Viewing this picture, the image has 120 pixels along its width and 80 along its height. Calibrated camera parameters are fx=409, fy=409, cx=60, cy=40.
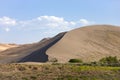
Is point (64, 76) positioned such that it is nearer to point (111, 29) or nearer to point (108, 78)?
point (108, 78)

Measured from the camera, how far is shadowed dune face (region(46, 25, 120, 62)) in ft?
293

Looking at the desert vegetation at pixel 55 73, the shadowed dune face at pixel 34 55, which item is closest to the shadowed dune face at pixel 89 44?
the shadowed dune face at pixel 34 55

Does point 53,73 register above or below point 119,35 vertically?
below

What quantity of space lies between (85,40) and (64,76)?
7697cm

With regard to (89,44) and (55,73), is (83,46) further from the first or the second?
(55,73)

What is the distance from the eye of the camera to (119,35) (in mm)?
112250

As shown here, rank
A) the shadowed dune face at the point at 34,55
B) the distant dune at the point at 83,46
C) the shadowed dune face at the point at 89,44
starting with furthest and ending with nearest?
the shadowed dune face at the point at 34,55
the shadowed dune face at the point at 89,44
the distant dune at the point at 83,46

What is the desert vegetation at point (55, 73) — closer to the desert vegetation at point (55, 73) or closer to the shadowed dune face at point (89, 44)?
the desert vegetation at point (55, 73)

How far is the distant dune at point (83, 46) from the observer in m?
88.8

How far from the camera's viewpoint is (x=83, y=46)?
3910 inches

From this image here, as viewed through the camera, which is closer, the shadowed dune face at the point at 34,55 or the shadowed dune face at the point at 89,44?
the shadowed dune face at the point at 89,44

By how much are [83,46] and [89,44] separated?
3.35 metres

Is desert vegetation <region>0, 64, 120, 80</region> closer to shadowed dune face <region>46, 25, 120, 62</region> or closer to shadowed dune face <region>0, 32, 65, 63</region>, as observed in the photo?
shadowed dune face <region>0, 32, 65, 63</region>

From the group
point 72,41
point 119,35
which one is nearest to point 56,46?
point 72,41
